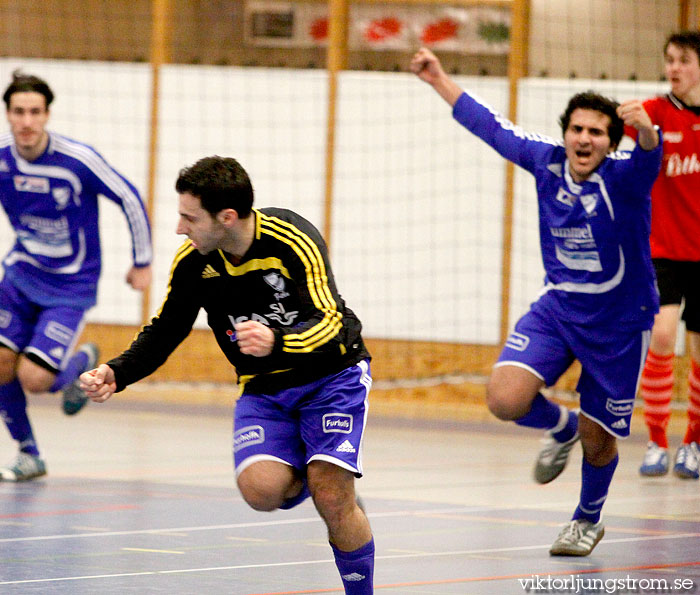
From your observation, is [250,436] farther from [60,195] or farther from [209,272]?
[60,195]

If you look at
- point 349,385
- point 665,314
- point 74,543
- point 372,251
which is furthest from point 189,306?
point 372,251

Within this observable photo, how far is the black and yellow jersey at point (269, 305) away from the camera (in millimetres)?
3803

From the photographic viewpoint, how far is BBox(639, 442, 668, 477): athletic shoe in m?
6.93

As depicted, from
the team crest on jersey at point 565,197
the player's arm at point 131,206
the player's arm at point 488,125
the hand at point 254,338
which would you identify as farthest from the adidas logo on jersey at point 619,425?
the player's arm at point 131,206

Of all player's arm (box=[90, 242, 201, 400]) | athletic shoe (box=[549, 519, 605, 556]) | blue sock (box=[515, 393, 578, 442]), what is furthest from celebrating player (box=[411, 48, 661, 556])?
player's arm (box=[90, 242, 201, 400])

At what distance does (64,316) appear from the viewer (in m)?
6.61

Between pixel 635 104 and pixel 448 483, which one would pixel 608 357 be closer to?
pixel 635 104

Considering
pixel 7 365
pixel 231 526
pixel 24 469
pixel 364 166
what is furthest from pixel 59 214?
pixel 364 166

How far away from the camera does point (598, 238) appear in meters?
4.87

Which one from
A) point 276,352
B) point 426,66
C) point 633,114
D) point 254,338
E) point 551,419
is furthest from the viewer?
point 551,419

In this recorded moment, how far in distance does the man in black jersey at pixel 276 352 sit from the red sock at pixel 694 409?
3468 mm

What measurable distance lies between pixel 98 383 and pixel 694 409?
4.09 meters

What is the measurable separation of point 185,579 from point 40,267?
108 inches

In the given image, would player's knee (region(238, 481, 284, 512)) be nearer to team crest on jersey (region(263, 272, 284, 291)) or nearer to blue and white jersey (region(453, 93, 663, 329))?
team crest on jersey (region(263, 272, 284, 291))
